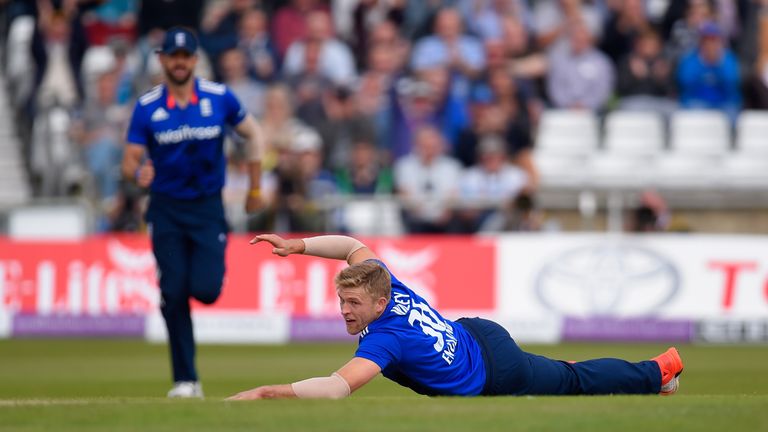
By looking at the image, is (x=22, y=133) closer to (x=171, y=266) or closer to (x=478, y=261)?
(x=478, y=261)

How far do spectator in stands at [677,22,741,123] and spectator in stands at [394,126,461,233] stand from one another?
13.0 ft

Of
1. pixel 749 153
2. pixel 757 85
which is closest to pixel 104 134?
pixel 749 153

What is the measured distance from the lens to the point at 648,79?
21.0 metres

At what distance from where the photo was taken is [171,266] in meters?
9.71

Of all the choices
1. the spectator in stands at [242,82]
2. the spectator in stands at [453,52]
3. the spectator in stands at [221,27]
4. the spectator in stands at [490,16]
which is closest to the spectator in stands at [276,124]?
the spectator in stands at [242,82]

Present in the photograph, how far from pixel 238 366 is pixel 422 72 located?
328 inches

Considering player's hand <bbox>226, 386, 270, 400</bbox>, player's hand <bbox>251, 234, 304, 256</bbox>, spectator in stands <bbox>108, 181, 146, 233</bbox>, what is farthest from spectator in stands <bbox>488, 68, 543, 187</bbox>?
player's hand <bbox>226, 386, 270, 400</bbox>

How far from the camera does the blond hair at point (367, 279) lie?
6.85m

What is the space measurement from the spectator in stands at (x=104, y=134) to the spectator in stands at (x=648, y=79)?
307 inches

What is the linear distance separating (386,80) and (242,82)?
2.27 metres

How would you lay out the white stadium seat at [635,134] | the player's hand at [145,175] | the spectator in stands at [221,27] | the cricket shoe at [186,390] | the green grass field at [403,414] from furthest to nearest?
the spectator in stands at [221,27], the white stadium seat at [635,134], the player's hand at [145,175], the cricket shoe at [186,390], the green grass field at [403,414]

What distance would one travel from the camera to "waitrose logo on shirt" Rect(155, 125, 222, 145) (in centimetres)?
966

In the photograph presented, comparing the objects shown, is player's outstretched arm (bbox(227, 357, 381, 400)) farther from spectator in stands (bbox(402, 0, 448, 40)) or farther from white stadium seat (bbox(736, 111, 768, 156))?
spectator in stands (bbox(402, 0, 448, 40))

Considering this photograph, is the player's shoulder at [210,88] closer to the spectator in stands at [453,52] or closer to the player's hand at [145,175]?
the player's hand at [145,175]
